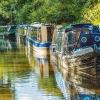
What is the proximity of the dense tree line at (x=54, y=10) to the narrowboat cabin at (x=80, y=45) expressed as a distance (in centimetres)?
723

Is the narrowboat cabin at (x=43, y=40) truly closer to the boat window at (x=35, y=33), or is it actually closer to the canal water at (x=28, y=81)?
the boat window at (x=35, y=33)

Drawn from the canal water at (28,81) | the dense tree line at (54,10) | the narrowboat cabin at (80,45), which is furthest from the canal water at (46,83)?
the dense tree line at (54,10)

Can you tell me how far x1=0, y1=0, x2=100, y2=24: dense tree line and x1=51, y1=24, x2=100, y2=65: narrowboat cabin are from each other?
23.7 ft

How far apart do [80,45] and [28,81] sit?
9.93 feet

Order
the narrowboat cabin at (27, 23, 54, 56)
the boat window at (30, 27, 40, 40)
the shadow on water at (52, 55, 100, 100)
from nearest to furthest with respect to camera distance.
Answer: the shadow on water at (52, 55, 100, 100), the narrowboat cabin at (27, 23, 54, 56), the boat window at (30, 27, 40, 40)

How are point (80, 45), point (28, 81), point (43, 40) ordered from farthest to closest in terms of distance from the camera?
point (43, 40)
point (80, 45)
point (28, 81)

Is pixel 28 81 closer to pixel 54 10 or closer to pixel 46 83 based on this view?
pixel 46 83

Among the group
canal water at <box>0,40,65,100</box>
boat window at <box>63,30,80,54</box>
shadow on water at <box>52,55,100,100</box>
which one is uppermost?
boat window at <box>63,30,80,54</box>

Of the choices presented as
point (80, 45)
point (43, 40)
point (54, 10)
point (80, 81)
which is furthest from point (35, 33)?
point (80, 81)

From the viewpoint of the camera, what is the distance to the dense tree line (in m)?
37.7

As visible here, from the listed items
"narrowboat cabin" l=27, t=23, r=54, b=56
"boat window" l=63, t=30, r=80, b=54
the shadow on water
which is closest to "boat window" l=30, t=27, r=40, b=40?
"narrowboat cabin" l=27, t=23, r=54, b=56

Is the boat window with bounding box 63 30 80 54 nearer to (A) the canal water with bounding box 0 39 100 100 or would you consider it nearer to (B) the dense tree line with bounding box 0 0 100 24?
(A) the canal water with bounding box 0 39 100 100

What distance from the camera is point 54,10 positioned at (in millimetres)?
45062

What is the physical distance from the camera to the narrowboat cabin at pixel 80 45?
72.1 feet
